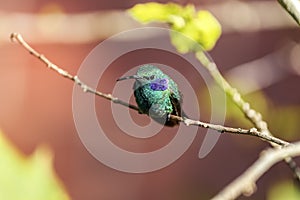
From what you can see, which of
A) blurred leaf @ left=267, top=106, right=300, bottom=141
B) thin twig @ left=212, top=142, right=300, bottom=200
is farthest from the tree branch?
blurred leaf @ left=267, top=106, right=300, bottom=141

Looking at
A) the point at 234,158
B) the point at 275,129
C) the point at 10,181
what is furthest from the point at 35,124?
the point at 10,181

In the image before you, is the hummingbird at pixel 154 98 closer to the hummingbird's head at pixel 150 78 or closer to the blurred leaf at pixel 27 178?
the hummingbird's head at pixel 150 78

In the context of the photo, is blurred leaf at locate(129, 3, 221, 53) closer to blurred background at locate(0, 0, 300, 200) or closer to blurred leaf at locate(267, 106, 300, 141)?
blurred leaf at locate(267, 106, 300, 141)

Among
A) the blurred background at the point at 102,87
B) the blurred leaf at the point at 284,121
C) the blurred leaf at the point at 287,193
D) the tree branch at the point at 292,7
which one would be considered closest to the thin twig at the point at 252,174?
the tree branch at the point at 292,7

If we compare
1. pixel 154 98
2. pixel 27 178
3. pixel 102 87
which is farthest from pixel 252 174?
pixel 102 87

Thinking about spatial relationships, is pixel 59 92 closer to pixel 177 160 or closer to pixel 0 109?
pixel 0 109

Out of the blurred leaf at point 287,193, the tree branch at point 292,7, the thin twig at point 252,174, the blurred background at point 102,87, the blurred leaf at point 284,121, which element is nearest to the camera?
the thin twig at point 252,174
